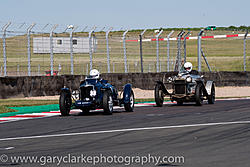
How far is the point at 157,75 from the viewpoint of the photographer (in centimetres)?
2603

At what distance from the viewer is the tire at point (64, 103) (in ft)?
47.9

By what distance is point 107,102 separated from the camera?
14.4 m

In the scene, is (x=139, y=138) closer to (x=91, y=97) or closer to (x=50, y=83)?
(x=91, y=97)

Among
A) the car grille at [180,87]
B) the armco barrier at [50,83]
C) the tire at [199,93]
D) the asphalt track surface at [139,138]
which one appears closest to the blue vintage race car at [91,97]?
the asphalt track surface at [139,138]

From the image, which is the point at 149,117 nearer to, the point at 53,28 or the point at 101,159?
the point at 101,159

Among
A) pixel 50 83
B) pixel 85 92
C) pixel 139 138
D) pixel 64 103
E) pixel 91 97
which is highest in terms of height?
pixel 50 83

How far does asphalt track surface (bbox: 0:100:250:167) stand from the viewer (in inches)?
299

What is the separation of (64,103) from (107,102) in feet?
3.86

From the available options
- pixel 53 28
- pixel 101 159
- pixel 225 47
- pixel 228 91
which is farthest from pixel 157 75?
pixel 225 47

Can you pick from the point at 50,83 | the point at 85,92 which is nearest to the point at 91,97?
the point at 85,92

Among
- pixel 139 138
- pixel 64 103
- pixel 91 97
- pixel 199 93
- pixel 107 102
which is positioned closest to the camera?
pixel 139 138

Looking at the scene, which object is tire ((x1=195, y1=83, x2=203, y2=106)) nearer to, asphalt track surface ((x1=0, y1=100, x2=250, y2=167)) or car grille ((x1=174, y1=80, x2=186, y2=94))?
car grille ((x1=174, y1=80, x2=186, y2=94))

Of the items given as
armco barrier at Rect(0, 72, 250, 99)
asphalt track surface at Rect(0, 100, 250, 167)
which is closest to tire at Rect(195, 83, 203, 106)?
asphalt track surface at Rect(0, 100, 250, 167)

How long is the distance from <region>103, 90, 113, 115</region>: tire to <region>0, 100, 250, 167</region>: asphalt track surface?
1.66ft
